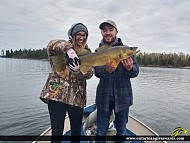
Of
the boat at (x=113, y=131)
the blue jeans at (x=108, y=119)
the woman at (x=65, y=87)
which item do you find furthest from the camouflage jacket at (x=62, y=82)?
the boat at (x=113, y=131)

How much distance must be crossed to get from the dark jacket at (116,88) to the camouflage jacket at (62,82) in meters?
0.42

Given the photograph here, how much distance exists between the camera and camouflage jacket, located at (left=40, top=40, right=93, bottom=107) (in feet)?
9.00

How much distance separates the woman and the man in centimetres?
41

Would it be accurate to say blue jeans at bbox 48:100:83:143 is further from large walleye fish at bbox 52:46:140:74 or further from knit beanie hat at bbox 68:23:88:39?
knit beanie hat at bbox 68:23:88:39

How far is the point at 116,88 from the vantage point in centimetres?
333

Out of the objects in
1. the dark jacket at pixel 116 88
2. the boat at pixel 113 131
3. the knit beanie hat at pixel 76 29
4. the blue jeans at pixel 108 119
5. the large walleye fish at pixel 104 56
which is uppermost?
the knit beanie hat at pixel 76 29

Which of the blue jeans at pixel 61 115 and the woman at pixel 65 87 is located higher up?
the woman at pixel 65 87

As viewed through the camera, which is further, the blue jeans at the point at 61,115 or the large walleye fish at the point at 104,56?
the large walleye fish at the point at 104,56

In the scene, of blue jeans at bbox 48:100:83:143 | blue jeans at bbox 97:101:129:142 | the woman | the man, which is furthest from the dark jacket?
blue jeans at bbox 48:100:83:143

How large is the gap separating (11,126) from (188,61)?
86.2 metres

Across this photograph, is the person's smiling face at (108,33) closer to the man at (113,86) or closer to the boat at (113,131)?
the man at (113,86)

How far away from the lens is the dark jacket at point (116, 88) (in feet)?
10.9

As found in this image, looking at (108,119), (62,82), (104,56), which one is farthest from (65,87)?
(108,119)

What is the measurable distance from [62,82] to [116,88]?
35.4 inches
